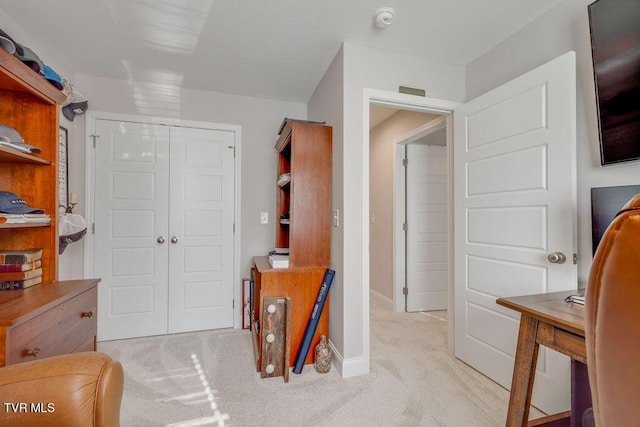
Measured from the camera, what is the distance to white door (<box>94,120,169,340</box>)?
2684 mm

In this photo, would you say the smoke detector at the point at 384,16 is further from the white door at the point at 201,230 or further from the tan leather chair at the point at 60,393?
the tan leather chair at the point at 60,393

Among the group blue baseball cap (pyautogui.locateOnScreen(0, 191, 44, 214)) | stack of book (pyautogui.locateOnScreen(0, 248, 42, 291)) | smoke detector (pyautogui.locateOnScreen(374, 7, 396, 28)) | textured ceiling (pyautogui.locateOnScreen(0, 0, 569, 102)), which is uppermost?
textured ceiling (pyautogui.locateOnScreen(0, 0, 569, 102))

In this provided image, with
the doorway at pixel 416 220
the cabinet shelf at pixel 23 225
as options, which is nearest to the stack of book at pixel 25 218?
the cabinet shelf at pixel 23 225

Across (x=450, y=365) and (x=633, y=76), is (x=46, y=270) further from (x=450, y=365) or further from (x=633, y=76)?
(x=633, y=76)

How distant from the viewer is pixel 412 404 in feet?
5.83

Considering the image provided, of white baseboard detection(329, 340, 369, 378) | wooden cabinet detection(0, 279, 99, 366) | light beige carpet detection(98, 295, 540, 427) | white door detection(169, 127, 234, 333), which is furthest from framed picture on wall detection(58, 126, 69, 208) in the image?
white baseboard detection(329, 340, 369, 378)

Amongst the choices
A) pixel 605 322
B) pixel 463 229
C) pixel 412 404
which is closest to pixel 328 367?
pixel 412 404

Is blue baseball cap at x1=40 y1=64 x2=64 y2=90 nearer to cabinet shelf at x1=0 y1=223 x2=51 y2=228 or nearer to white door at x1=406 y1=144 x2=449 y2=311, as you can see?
cabinet shelf at x1=0 y1=223 x2=51 y2=228

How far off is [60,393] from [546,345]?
5.41ft

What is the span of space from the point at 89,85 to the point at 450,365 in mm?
3894

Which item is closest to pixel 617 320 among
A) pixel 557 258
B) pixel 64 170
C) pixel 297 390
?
pixel 557 258

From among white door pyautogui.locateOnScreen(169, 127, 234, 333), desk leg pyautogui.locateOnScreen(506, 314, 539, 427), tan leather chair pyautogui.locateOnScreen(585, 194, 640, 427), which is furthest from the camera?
white door pyautogui.locateOnScreen(169, 127, 234, 333)

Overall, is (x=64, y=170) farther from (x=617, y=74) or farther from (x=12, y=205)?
(x=617, y=74)

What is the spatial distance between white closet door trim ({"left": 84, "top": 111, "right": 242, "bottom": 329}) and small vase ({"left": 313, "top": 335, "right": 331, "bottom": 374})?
118cm
